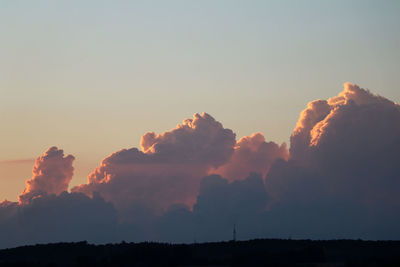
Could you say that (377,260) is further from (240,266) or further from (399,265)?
(240,266)

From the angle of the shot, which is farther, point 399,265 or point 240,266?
point 240,266

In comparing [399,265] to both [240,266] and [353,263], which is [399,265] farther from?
[240,266]

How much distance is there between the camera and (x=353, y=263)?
197875mm

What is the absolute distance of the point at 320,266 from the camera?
19975 cm

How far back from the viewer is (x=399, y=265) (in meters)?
182

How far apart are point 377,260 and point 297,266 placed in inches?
632

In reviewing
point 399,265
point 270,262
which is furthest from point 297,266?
point 399,265

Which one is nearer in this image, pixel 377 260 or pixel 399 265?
pixel 399 265

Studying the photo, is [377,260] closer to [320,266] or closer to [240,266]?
[320,266]

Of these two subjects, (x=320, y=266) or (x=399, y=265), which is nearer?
(x=399, y=265)

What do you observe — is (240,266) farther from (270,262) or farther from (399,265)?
(399,265)

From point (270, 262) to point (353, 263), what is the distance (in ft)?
54.2

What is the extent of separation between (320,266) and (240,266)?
53.0ft

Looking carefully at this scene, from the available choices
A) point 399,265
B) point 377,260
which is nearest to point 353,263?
point 377,260
